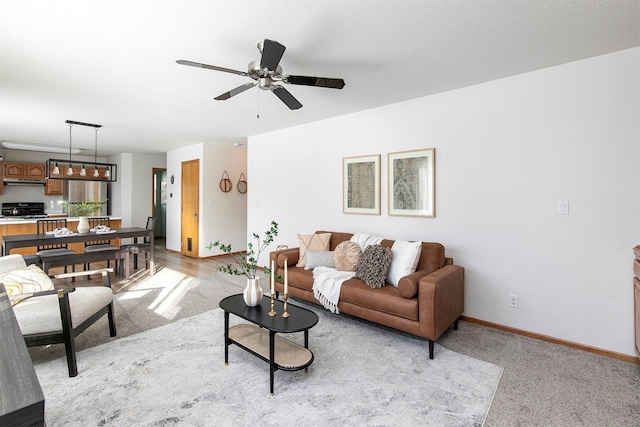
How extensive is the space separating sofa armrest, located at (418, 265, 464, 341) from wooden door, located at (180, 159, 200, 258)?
530 cm

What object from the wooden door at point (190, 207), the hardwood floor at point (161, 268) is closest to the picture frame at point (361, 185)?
the hardwood floor at point (161, 268)

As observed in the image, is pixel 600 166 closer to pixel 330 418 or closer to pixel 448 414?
pixel 448 414

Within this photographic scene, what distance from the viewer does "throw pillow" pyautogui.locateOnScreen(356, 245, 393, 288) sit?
9.93 ft

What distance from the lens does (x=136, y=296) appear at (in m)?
4.07

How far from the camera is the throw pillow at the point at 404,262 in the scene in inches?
120

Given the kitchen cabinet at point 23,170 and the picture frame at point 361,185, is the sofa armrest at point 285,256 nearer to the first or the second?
the picture frame at point 361,185

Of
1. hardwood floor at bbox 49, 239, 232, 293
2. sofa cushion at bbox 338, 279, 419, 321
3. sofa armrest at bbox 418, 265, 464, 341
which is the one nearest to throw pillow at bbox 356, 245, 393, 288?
sofa cushion at bbox 338, 279, 419, 321

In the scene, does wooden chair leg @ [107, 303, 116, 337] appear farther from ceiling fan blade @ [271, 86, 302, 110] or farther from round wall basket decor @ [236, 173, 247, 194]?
round wall basket decor @ [236, 173, 247, 194]

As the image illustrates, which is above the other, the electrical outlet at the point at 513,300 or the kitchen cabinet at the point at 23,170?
the kitchen cabinet at the point at 23,170

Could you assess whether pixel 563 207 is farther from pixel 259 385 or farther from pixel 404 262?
pixel 259 385

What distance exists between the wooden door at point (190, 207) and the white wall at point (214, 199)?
0.55ft

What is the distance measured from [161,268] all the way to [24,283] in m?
3.19

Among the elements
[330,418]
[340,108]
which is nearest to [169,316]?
[330,418]

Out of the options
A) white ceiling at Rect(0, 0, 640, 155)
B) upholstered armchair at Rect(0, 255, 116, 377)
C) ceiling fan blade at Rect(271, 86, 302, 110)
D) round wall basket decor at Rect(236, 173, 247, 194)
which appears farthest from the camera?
round wall basket decor at Rect(236, 173, 247, 194)
